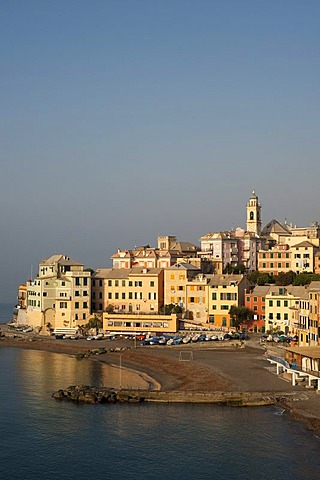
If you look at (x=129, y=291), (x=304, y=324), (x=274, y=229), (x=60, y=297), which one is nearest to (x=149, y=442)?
(x=304, y=324)

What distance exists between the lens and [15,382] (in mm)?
56062

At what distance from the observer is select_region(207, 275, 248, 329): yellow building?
80500 millimetres

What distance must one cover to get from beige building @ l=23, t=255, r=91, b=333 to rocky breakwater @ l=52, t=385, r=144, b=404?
36198 mm

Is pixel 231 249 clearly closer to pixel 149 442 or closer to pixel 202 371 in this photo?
pixel 202 371

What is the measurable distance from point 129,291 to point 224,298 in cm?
1258

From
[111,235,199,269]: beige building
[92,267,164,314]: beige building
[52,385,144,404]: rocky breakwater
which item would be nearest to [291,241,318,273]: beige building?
[111,235,199,269]: beige building

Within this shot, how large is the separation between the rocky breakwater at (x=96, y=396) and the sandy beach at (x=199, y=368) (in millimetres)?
3445

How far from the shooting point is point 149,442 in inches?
1491

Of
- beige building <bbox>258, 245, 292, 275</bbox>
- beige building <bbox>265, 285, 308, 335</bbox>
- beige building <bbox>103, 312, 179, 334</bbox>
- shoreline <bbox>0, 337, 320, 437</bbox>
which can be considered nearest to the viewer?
shoreline <bbox>0, 337, 320, 437</bbox>

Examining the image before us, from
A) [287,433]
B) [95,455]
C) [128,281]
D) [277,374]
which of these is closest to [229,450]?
[287,433]

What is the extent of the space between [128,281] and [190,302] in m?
8.47

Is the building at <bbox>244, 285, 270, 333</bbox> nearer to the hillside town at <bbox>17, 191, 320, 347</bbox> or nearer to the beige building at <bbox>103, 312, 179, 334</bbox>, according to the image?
the hillside town at <bbox>17, 191, 320, 347</bbox>

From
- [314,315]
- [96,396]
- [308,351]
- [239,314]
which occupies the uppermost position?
[314,315]

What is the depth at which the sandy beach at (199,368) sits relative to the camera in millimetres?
45075
